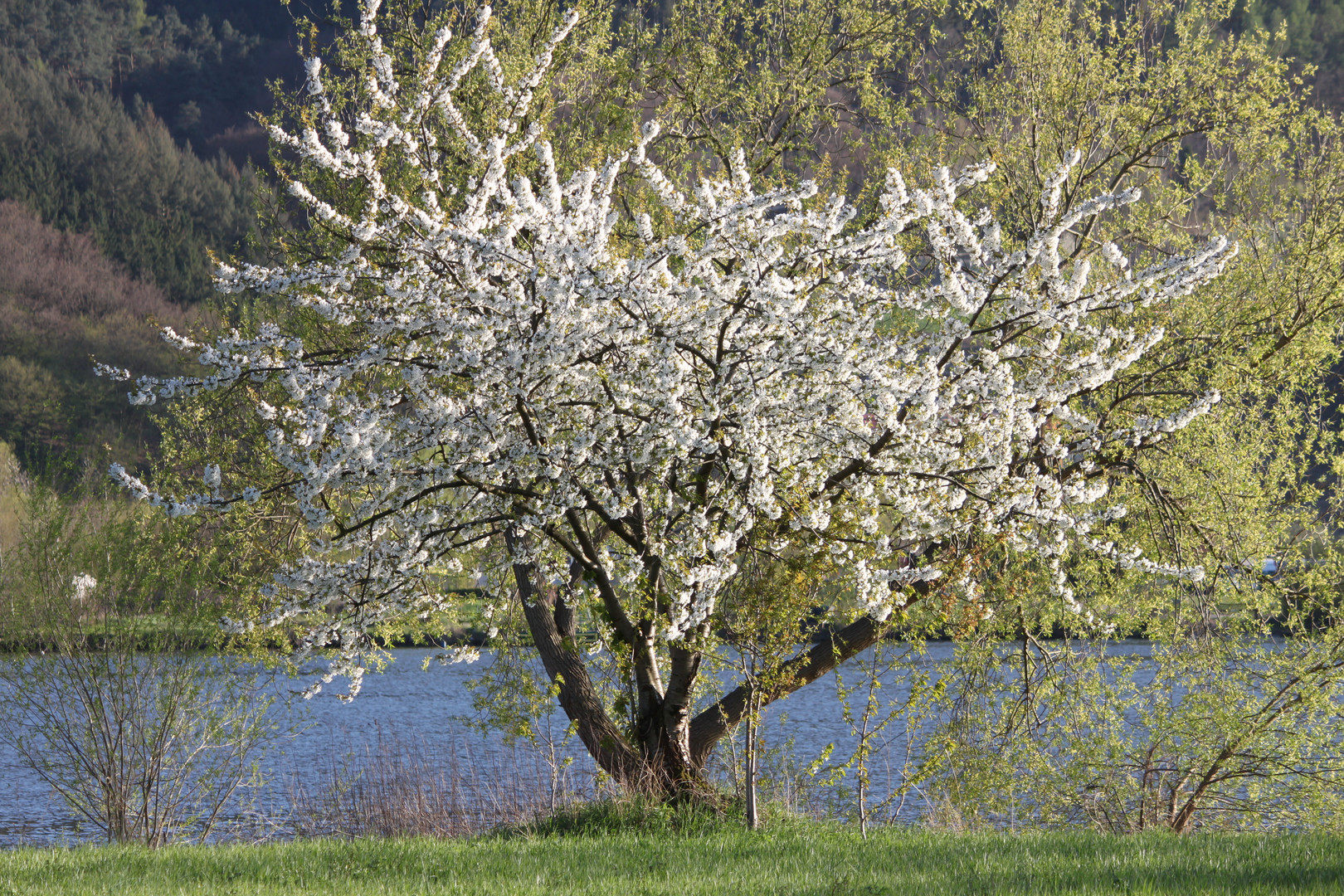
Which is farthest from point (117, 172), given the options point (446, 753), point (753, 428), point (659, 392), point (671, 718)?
point (753, 428)

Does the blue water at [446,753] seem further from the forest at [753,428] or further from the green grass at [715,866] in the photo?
the green grass at [715,866]

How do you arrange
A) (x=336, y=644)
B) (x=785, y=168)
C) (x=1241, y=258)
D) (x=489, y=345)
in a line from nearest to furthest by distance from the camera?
(x=489, y=345) → (x=336, y=644) → (x=1241, y=258) → (x=785, y=168)

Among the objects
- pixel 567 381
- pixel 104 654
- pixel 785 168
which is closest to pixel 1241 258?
pixel 785 168

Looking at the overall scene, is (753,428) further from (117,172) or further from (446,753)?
(117,172)

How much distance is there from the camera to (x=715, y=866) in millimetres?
6180

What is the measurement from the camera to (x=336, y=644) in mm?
9219

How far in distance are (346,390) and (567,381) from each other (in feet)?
11.7

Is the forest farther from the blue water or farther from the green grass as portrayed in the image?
the green grass

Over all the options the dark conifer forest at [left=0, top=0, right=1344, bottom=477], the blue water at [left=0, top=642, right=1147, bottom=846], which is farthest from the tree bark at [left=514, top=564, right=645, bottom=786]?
the dark conifer forest at [left=0, top=0, right=1344, bottom=477]

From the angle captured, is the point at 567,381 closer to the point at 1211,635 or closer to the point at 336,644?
the point at 336,644

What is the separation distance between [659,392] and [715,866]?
273cm

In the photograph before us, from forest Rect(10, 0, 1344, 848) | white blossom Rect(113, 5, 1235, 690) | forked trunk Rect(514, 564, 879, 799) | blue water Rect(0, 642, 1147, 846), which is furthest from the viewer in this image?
blue water Rect(0, 642, 1147, 846)

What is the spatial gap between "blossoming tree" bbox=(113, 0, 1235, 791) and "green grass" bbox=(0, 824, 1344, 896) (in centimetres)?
121

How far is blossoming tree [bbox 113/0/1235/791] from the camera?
6414 millimetres
